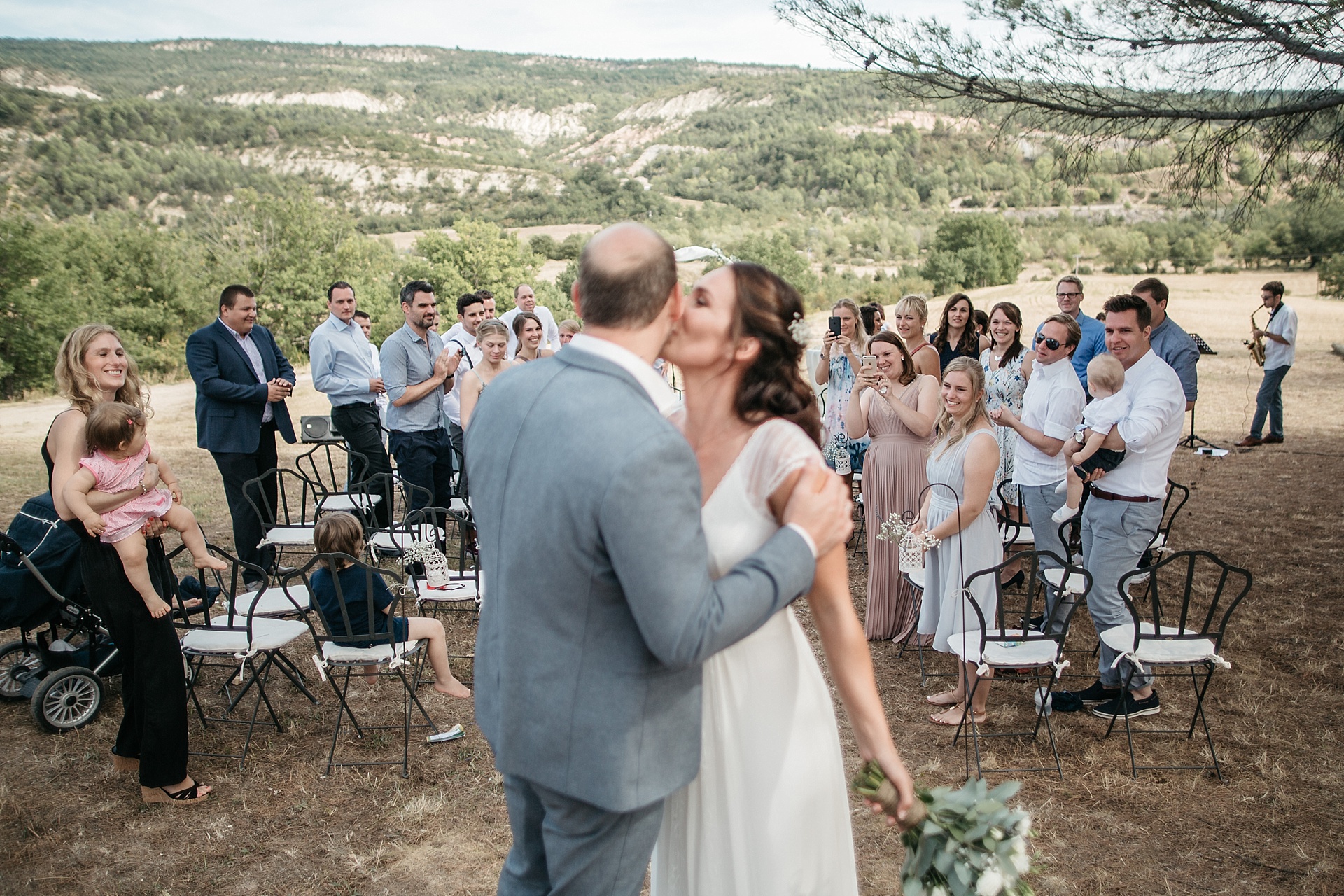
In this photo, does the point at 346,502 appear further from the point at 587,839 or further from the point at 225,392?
the point at 587,839

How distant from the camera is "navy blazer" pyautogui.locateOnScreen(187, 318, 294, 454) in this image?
5.95 m

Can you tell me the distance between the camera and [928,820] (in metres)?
1.88

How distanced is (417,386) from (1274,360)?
34.2 ft

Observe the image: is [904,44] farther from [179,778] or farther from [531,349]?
[179,778]

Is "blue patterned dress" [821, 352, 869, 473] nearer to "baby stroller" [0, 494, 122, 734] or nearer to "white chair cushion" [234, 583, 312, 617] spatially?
"white chair cushion" [234, 583, 312, 617]

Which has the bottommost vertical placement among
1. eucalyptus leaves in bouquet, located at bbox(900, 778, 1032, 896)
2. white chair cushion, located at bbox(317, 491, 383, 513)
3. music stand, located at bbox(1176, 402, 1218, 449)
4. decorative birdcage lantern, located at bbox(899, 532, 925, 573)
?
music stand, located at bbox(1176, 402, 1218, 449)

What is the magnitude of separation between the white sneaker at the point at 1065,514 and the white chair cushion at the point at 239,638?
13.7ft

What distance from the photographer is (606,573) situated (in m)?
1.42

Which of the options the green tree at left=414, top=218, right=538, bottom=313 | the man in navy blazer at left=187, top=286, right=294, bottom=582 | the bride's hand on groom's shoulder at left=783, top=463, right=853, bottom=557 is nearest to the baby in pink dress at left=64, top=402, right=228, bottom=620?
the man in navy blazer at left=187, top=286, right=294, bottom=582

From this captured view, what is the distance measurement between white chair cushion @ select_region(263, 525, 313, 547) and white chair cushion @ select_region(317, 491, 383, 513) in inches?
11.9

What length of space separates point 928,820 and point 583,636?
0.97m

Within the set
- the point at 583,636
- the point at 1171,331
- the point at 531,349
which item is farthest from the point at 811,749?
the point at 1171,331

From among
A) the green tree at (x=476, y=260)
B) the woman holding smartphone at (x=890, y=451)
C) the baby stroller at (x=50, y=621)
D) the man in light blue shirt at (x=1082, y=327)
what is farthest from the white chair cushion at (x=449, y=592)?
the green tree at (x=476, y=260)

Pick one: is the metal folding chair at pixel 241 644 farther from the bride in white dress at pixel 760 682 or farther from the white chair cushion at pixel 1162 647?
the white chair cushion at pixel 1162 647
